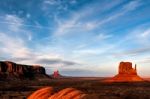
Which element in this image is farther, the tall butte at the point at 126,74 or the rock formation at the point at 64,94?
the tall butte at the point at 126,74

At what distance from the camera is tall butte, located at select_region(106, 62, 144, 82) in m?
170

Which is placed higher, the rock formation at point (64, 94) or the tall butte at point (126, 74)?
the tall butte at point (126, 74)

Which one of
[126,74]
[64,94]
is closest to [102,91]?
[64,94]

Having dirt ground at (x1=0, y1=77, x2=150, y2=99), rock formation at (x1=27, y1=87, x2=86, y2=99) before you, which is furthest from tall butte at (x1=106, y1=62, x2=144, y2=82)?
rock formation at (x1=27, y1=87, x2=86, y2=99)

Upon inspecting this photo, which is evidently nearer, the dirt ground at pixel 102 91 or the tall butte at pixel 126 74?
the dirt ground at pixel 102 91

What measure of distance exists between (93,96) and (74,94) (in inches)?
139

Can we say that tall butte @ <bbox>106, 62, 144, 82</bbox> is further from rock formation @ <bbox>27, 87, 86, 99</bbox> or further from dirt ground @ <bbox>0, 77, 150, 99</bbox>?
rock formation @ <bbox>27, 87, 86, 99</bbox>

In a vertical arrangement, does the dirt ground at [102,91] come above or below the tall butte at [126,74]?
below

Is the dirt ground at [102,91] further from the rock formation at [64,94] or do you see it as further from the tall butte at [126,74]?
the tall butte at [126,74]

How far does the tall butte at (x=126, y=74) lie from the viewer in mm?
169500

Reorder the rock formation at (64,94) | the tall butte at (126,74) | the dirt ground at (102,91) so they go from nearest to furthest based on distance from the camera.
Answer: the dirt ground at (102,91) < the rock formation at (64,94) < the tall butte at (126,74)

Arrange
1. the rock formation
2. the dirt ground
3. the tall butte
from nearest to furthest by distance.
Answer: the dirt ground
the rock formation
the tall butte

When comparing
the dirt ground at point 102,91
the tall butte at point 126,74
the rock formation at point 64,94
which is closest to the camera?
the dirt ground at point 102,91

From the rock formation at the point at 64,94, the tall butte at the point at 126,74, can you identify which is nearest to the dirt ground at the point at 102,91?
the rock formation at the point at 64,94
